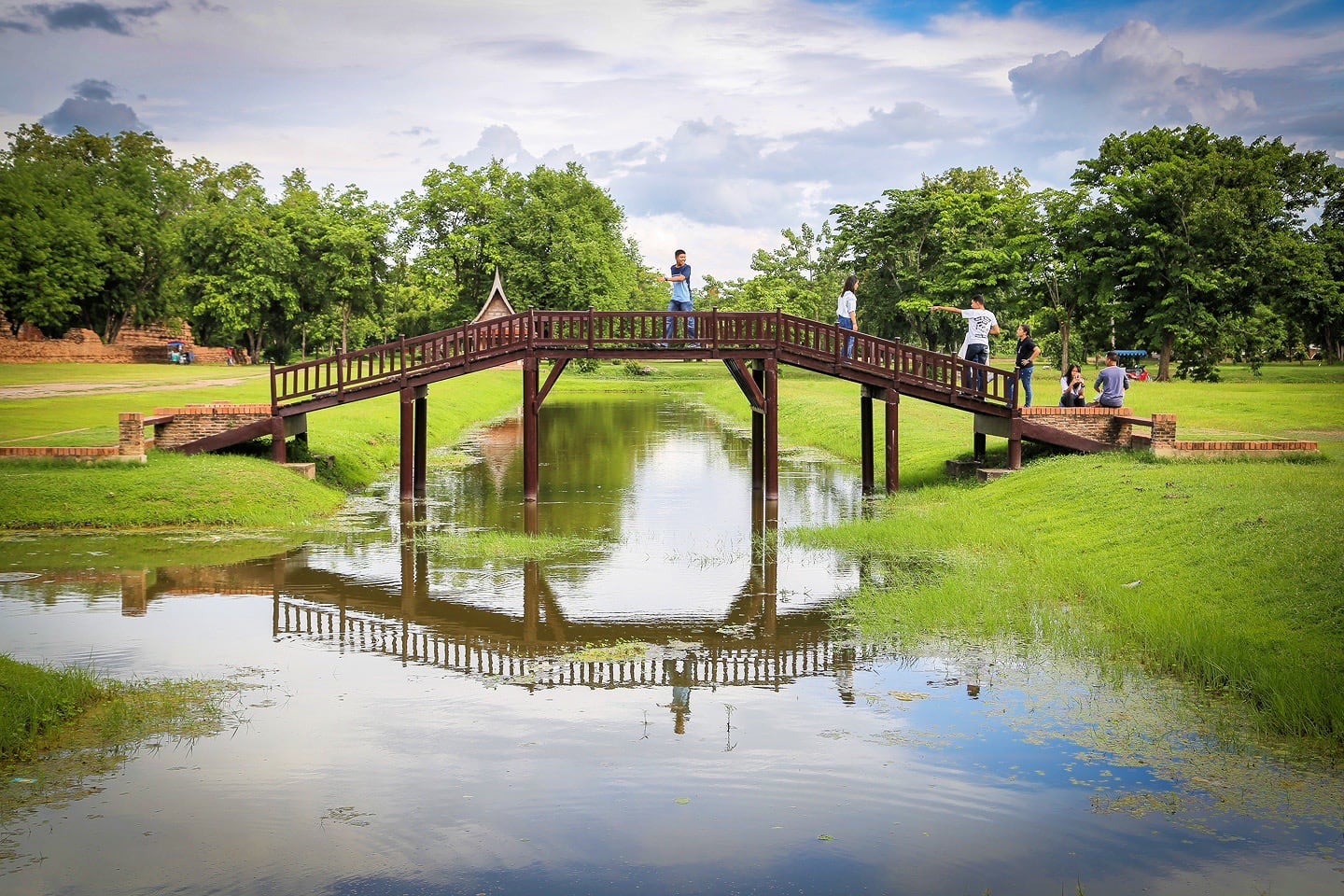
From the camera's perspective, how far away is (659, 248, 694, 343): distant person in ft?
91.4

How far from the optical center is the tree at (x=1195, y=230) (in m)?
60.1

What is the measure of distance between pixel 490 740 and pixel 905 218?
223ft

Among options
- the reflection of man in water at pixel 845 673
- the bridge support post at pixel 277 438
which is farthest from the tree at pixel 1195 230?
the reflection of man in water at pixel 845 673

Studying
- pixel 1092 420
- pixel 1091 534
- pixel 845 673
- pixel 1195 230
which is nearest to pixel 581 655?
pixel 845 673

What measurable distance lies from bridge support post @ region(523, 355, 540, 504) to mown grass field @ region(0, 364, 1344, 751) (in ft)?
12.8

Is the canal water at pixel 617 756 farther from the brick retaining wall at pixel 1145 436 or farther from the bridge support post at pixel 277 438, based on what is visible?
the brick retaining wall at pixel 1145 436

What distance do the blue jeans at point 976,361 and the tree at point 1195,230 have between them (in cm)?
3505

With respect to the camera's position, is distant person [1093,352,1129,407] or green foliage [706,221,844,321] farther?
green foliage [706,221,844,321]

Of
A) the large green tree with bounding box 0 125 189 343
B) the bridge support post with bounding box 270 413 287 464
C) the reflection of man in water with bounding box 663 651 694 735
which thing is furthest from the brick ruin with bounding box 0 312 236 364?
the reflection of man in water with bounding box 663 651 694 735

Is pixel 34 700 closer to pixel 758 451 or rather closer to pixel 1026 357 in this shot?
pixel 758 451

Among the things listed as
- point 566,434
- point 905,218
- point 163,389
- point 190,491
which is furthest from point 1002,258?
point 190,491

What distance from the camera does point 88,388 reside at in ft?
156

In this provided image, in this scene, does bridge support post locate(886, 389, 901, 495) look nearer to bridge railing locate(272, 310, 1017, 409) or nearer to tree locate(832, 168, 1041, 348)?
bridge railing locate(272, 310, 1017, 409)

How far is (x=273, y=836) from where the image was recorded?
9.55m
